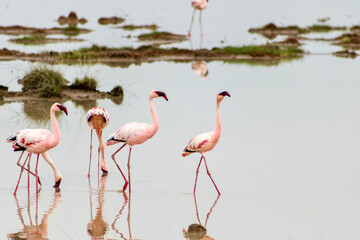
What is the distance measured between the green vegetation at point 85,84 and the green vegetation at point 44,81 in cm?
46

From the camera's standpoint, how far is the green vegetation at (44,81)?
1820 cm

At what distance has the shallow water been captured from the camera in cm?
920

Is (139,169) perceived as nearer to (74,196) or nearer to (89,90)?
(74,196)

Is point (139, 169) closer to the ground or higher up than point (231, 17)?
closer to the ground

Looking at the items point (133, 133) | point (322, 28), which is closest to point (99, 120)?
point (133, 133)

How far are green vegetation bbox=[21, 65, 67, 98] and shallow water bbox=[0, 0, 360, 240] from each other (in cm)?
52

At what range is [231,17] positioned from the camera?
1940 inches

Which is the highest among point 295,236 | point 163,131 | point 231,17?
point 231,17

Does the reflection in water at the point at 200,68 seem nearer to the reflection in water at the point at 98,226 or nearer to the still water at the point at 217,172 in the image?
the still water at the point at 217,172

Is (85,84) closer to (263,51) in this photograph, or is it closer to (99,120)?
(99,120)

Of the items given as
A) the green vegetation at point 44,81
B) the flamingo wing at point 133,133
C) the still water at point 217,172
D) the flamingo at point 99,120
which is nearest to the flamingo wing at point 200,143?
the still water at point 217,172

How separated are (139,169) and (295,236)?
385 cm

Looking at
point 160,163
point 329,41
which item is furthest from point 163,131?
point 329,41

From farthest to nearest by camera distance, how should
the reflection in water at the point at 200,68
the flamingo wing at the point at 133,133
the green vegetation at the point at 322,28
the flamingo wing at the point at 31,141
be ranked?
the green vegetation at the point at 322,28, the reflection in water at the point at 200,68, the flamingo wing at the point at 133,133, the flamingo wing at the point at 31,141
